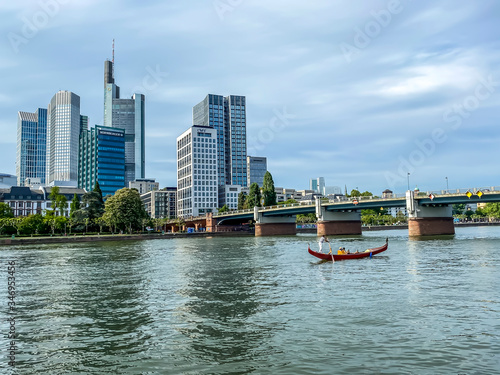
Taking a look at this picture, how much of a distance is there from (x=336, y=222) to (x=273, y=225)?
97.1ft

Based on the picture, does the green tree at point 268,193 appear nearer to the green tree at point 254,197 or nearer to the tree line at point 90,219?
the green tree at point 254,197

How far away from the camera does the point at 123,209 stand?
135375 millimetres

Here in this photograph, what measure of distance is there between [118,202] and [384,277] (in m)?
112

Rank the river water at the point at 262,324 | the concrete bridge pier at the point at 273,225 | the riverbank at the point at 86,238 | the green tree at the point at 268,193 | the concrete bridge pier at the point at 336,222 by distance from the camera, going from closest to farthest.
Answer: the river water at the point at 262,324 → the riverbank at the point at 86,238 → the concrete bridge pier at the point at 336,222 → the concrete bridge pier at the point at 273,225 → the green tree at the point at 268,193

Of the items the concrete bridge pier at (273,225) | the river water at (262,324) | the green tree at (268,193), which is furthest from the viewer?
the green tree at (268,193)

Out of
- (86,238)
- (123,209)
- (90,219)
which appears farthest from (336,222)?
(90,219)

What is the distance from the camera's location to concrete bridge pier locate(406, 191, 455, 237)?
331 feet

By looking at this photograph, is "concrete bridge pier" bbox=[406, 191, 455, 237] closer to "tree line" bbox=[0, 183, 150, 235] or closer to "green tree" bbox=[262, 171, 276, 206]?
"green tree" bbox=[262, 171, 276, 206]

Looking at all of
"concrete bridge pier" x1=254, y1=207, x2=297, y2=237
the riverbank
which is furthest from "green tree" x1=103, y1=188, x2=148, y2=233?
"concrete bridge pier" x1=254, y1=207, x2=297, y2=237

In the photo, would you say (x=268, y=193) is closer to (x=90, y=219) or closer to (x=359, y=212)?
(x=359, y=212)

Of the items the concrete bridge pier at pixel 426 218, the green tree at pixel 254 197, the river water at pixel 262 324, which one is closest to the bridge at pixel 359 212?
the concrete bridge pier at pixel 426 218

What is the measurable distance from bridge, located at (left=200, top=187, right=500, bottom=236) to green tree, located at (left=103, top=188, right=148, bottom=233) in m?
40.5

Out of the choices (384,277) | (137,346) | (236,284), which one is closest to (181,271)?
(236,284)

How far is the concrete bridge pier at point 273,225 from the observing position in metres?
153
